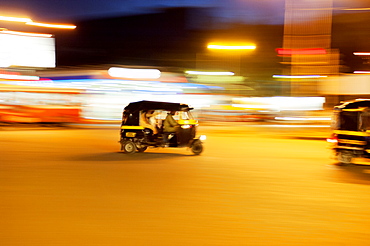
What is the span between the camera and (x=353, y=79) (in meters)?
25.2

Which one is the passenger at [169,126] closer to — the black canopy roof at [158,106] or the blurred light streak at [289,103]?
the black canopy roof at [158,106]

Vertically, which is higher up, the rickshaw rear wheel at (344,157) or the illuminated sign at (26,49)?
the illuminated sign at (26,49)

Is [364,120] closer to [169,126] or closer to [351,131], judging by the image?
[351,131]

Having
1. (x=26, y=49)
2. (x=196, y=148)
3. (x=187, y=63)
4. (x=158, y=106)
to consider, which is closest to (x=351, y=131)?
(x=196, y=148)

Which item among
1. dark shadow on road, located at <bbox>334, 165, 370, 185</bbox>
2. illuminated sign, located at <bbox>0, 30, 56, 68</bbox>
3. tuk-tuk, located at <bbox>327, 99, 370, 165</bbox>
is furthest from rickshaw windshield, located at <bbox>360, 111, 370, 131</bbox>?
illuminated sign, located at <bbox>0, 30, 56, 68</bbox>

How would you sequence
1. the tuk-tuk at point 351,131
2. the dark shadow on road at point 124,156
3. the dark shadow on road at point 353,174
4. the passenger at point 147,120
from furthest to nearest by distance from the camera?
the passenger at point 147,120, the dark shadow on road at point 124,156, the tuk-tuk at point 351,131, the dark shadow on road at point 353,174

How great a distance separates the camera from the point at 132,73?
110 ft

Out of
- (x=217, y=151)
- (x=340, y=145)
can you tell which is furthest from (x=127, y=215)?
(x=217, y=151)

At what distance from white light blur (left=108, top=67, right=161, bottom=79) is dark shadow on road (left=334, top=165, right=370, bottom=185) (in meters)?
21.6

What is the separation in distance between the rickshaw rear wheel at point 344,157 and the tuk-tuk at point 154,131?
4278 mm

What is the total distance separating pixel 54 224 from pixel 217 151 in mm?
10686

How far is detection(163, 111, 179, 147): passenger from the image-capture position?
15.2 m

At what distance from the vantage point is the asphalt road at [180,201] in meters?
5.86

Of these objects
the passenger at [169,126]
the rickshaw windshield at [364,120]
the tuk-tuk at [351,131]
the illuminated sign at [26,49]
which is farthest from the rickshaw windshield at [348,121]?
the illuminated sign at [26,49]
